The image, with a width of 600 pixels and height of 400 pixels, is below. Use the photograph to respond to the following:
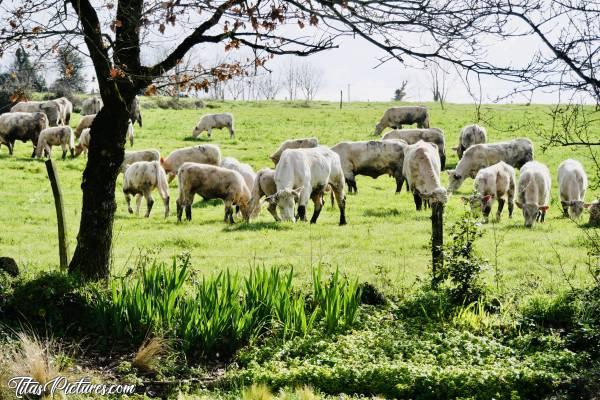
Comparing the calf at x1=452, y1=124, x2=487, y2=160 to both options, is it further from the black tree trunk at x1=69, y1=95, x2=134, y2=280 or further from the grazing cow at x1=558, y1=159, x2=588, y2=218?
the black tree trunk at x1=69, y1=95, x2=134, y2=280

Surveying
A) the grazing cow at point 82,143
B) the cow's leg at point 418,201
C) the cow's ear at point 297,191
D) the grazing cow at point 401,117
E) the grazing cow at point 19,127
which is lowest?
the cow's leg at point 418,201

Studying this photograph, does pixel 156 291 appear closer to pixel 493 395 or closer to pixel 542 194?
pixel 493 395

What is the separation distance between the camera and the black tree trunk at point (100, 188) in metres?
8.83

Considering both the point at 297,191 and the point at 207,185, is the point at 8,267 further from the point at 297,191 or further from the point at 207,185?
the point at 207,185

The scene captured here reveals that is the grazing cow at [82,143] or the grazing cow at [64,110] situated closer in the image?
the grazing cow at [82,143]

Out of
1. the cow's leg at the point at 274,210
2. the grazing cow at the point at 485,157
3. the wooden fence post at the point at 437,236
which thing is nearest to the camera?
the wooden fence post at the point at 437,236

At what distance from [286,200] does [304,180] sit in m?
0.81

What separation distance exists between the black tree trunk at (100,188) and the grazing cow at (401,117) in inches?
1191

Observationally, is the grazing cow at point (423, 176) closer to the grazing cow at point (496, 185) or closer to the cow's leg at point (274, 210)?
the grazing cow at point (496, 185)

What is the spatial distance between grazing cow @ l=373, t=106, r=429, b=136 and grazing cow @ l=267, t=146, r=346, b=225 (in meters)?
19.9

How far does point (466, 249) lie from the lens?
8594 millimetres

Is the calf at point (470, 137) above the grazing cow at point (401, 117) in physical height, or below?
below

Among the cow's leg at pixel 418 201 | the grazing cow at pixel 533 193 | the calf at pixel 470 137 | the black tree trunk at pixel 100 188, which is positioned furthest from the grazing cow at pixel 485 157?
the black tree trunk at pixel 100 188

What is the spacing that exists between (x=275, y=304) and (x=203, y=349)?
0.93 m
